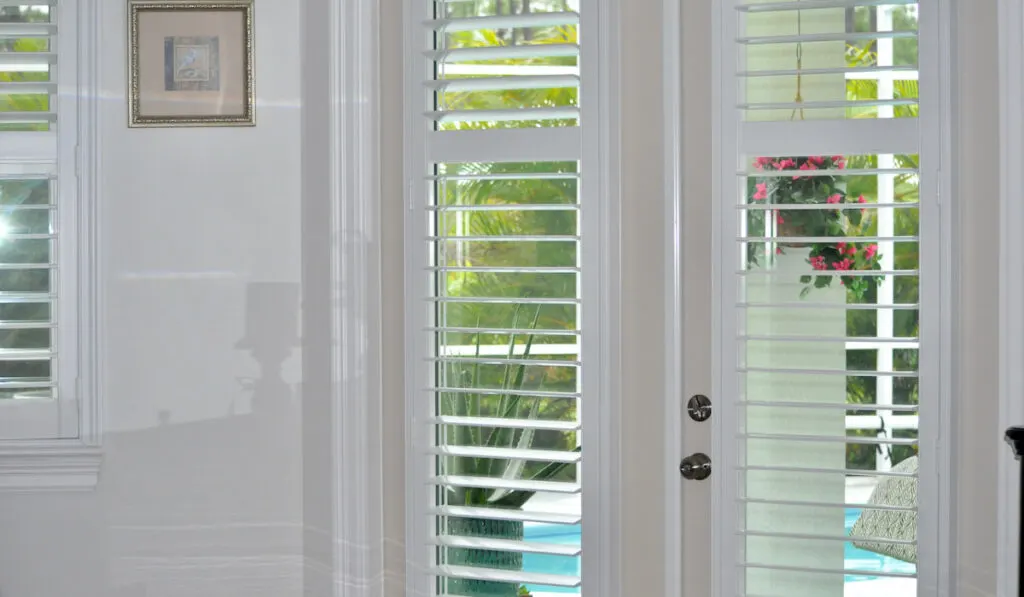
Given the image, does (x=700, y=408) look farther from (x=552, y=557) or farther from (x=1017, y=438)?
(x=1017, y=438)

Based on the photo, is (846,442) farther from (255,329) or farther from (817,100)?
(255,329)

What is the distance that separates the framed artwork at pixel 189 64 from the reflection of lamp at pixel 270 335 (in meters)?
0.41

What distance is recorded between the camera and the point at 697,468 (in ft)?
6.79

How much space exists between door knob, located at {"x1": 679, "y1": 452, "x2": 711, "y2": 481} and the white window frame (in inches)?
55.3

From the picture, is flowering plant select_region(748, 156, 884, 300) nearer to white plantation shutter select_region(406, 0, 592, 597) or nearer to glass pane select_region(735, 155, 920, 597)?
glass pane select_region(735, 155, 920, 597)

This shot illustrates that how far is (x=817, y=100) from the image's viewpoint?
2014mm

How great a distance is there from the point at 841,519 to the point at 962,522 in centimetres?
24

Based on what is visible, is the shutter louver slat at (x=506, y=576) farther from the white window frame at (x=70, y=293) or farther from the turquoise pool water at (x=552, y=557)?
the white window frame at (x=70, y=293)

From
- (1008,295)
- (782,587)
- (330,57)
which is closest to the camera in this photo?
(1008,295)

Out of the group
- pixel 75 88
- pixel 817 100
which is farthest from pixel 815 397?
pixel 75 88

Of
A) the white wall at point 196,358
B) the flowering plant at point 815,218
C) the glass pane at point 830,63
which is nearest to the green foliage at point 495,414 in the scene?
the white wall at point 196,358

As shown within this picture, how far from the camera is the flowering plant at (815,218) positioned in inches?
77.7

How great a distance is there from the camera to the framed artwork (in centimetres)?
222

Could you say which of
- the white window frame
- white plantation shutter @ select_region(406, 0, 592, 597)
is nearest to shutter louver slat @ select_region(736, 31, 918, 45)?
white plantation shutter @ select_region(406, 0, 592, 597)
